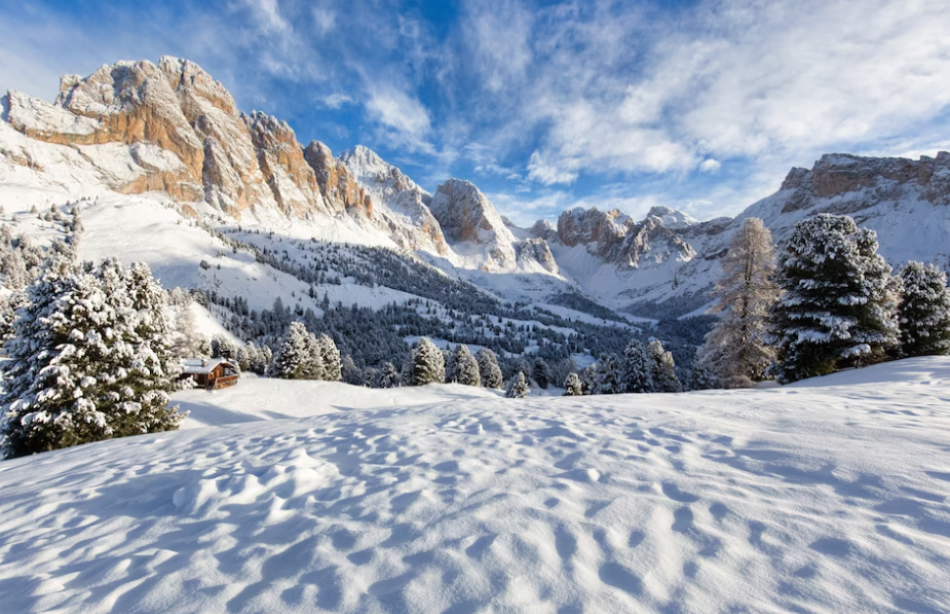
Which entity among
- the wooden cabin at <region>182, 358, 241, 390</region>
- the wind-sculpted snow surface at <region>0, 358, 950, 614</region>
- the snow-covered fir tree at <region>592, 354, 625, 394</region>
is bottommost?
the snow-covered fir tree at <region>592, 354, 625, 394</region>

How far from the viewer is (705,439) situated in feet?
18.5

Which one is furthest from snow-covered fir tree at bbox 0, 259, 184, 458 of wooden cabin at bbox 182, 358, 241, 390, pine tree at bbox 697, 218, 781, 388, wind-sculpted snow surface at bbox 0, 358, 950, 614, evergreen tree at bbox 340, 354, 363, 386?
evergreen tree at bbox 340, 354, 363, 386

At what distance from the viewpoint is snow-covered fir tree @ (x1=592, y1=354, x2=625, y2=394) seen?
33.8 meters

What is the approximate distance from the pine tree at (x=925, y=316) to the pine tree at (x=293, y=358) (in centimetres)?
4665

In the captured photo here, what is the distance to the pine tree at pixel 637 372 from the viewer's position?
3234 centimetres

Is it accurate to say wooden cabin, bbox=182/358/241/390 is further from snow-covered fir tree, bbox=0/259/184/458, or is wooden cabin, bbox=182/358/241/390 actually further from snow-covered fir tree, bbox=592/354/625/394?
snow-covered fir tree, bbox=592/354/625/394

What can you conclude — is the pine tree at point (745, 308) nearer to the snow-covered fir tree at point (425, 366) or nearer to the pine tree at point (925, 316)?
the pine tree at point (925, 316)

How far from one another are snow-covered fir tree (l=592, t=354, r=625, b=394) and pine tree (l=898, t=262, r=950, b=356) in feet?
59.7

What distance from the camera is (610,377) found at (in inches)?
1393

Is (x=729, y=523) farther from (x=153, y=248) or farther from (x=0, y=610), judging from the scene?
(x=153, y=248)

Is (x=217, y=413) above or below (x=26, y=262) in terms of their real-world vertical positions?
below

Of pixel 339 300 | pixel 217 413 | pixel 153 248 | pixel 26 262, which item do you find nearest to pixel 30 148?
pixel 153 248

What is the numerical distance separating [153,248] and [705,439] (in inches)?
6682

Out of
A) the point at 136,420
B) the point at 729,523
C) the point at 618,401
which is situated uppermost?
the point at 729,523
